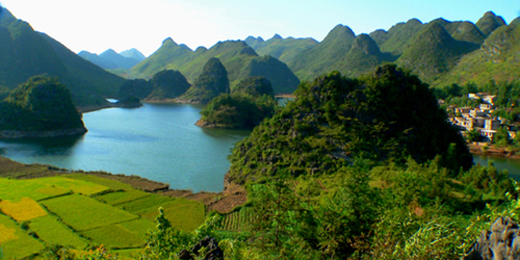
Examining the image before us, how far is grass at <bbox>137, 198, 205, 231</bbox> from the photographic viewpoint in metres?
19.7

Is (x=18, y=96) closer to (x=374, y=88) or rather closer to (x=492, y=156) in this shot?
(x=374, y=88)

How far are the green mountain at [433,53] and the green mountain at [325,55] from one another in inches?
1676

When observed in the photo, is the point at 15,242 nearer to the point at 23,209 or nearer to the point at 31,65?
the point at 23,209

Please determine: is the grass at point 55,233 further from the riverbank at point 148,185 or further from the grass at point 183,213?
the riverbank at point 148,185

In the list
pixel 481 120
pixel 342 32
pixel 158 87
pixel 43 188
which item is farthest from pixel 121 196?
pixel 342 32

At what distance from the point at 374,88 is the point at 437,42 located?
283 ft

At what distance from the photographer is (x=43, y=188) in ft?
80.7

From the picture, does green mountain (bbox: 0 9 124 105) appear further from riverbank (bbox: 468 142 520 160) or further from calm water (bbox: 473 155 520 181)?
calm water (bbox: 473 155 520 181)

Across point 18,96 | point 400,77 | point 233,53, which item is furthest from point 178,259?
Answer: point 233,53

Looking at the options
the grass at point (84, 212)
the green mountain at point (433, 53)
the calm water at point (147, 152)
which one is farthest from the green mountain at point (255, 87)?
the grass at point (84, 212)

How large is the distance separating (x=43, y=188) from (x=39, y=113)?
33.3 m

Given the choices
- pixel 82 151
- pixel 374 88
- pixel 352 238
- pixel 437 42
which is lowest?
pixel 82 151

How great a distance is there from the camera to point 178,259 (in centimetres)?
622

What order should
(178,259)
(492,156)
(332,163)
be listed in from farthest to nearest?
1. (492,156)
2. (332,163)
3. (178,259)
